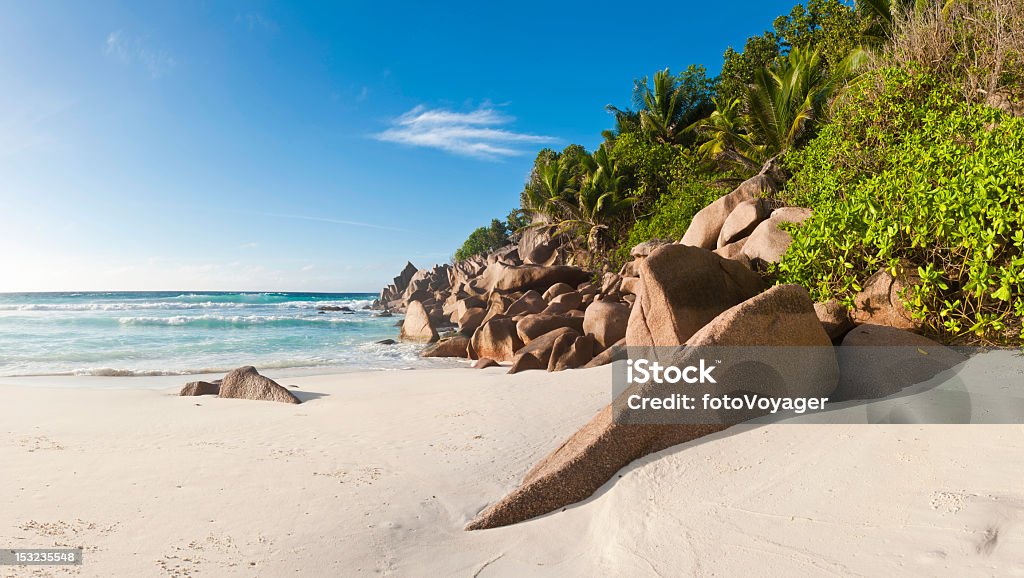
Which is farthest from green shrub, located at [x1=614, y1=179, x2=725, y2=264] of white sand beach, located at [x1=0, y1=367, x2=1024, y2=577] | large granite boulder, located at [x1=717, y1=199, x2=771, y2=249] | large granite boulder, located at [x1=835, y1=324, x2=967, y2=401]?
white sand beach, located at [x1=0, y1=367, x2=1024, y2=577]

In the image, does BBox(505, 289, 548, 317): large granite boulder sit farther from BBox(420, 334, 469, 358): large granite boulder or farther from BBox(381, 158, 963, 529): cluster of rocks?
BBox(381, 158, 963, 529): cluster of rocks

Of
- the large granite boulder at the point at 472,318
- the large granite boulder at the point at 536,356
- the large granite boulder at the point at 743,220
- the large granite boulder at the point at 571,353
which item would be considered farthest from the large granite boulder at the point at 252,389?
Result: the large granite boulder at the point at 472,318

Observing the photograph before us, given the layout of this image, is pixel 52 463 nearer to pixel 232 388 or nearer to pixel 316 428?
pixel 316 428

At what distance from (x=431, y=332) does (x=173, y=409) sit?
558 inches

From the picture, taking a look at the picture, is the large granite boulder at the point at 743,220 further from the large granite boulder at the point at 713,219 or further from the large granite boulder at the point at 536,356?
the large granite boulder at the point at 536,356

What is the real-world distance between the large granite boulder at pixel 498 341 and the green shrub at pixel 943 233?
8.01 meters

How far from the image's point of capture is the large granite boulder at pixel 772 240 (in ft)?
29.3

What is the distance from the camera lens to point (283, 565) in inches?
136

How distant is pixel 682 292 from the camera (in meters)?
7.32

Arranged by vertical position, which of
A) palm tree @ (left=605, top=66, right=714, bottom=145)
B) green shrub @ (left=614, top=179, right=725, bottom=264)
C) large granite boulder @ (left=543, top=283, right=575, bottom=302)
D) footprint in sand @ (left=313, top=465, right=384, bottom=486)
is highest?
palm tree @ (left=605, top=66, right=714, bottom=145)

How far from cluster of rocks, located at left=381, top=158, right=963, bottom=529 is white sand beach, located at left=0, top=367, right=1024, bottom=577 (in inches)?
8.4

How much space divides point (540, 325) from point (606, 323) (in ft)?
8.51

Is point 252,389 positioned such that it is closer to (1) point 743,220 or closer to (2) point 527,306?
(1) point 743,220

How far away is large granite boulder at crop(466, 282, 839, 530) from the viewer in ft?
13.2
